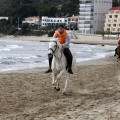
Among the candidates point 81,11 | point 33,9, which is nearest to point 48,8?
point 33,9

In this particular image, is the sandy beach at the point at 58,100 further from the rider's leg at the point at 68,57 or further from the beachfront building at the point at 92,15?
the beachfront building at the point at 92,15

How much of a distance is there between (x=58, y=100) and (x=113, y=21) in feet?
373

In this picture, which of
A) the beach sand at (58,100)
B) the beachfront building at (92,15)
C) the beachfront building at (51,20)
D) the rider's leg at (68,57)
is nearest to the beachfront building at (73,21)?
the beachfront building at (51,20)

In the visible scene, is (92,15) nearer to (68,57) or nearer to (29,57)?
(29,57)

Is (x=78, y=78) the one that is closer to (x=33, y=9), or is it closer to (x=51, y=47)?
(x=51, y=47)

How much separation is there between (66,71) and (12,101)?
2.35 meters

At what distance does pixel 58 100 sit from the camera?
30.6 ft

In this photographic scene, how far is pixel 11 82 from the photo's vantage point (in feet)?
41.5

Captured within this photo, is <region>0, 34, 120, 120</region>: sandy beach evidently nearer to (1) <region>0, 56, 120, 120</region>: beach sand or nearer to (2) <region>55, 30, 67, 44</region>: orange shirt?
(1) <region>0, 56, 120, 120</region>: beach sand

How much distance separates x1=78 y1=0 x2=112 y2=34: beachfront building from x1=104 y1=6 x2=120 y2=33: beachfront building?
6.74 meters

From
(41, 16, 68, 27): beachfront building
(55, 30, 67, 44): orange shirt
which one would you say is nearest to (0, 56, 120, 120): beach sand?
(55, 30, 67, 44): orange shirt

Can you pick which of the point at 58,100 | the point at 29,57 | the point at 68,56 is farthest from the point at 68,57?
the point at 29,57

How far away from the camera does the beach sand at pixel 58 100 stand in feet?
23.6

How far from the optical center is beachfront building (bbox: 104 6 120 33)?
391ft
